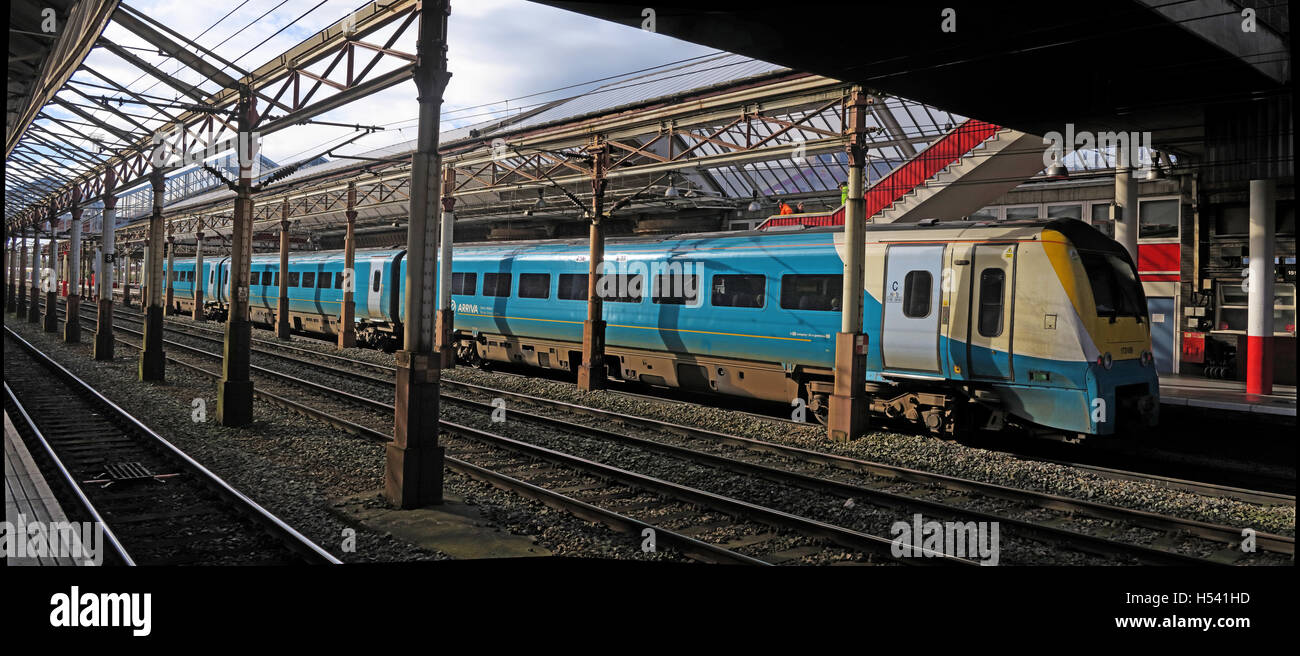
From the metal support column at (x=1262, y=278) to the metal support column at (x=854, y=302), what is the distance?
797 cm

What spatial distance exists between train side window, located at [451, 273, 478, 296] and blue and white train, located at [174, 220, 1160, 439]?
56.8 inches

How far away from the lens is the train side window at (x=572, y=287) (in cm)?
1683

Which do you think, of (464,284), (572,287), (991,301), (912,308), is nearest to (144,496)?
(572,287)

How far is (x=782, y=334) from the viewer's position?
1316 cm

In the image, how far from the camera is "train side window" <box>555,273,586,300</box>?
1683cm

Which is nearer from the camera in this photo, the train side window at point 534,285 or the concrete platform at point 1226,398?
the concrete platform at point 1226,398

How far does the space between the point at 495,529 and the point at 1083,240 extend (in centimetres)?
843

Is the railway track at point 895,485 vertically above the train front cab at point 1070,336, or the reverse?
the train front cab at point 1070,336

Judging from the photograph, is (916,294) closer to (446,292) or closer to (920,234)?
(920,234)

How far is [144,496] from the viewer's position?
873 cm

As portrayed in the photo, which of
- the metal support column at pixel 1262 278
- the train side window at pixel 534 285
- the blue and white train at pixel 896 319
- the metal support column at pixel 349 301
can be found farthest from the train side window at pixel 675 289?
the metal support column at pixel 349 301

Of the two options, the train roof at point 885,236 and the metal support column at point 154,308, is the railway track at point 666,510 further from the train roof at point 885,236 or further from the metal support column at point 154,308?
the metal support column at point 154,308
